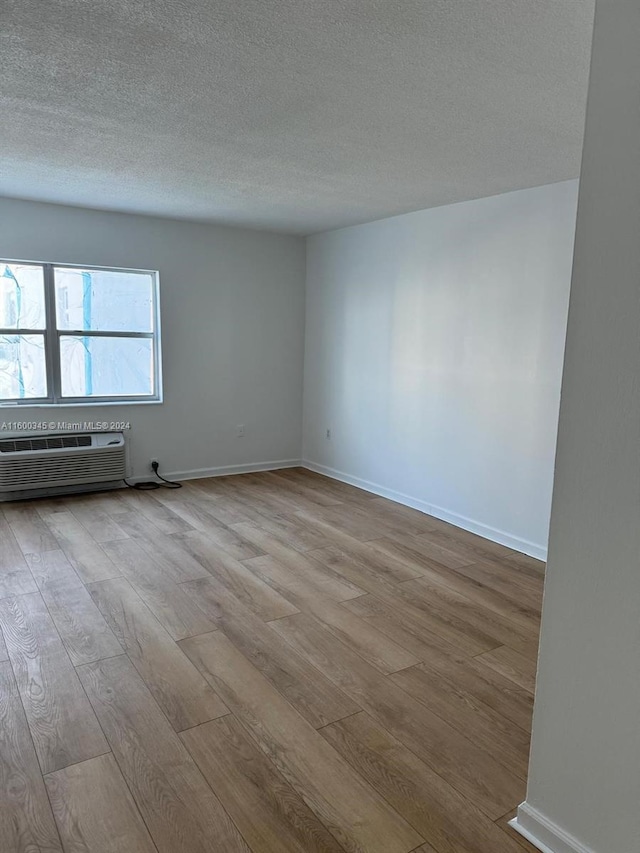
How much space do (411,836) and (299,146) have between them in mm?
2924

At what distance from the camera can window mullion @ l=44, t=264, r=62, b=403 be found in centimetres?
472

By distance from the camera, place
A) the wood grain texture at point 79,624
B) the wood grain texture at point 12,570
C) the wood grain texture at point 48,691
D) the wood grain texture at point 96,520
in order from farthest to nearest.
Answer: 1. the wood grain texture at point 96,520
2. the wood grain texture at point 12,570
3. the wood grain texture at point 79,624
4. the wood grain texture at point 48,691

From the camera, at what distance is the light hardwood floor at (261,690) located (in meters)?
1.62

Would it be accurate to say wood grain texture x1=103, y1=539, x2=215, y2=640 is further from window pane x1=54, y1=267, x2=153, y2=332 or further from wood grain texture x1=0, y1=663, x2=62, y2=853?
window pane x1=54, y1=267, x2=153, y2=332

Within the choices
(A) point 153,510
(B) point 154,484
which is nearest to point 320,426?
(B) point 154,484

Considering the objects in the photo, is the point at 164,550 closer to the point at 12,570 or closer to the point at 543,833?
the point at 12,570

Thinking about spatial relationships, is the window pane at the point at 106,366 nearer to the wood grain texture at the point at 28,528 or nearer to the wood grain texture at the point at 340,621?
the wood grain texture at the point at 28,528

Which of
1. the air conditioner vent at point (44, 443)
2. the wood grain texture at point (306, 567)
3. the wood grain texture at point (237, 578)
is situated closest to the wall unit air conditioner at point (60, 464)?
the air conditioner vent at point (44, 443)

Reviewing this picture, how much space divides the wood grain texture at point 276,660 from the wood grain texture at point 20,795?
0.86 metres

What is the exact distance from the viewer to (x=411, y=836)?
62.0 inches

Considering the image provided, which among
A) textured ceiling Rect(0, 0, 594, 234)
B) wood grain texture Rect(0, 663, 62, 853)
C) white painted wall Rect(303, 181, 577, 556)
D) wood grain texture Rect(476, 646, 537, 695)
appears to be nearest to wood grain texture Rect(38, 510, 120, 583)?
wood grain texture Rect(0, 663, 62, 853)

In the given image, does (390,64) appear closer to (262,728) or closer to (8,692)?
(262,728)

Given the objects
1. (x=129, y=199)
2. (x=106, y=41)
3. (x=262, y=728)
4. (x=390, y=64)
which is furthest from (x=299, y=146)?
(x=262, y=728)

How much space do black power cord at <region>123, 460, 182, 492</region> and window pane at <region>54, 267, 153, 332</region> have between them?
1.30 m
